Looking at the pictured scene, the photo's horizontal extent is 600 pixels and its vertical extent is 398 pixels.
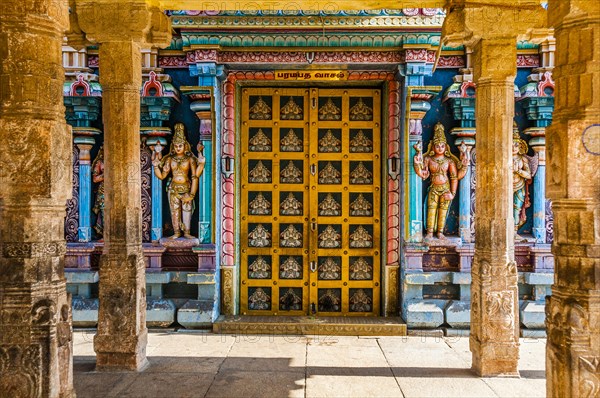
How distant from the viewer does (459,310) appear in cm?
744

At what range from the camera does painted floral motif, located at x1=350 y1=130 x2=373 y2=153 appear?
26.7 ft

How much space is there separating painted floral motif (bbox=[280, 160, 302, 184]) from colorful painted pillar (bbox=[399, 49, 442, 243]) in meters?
1.77

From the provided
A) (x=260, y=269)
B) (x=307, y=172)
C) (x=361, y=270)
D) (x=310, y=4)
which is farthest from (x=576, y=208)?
(x=260, y=269)

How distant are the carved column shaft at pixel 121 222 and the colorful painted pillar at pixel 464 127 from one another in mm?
4761

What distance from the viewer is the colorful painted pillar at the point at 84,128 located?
7.68 m

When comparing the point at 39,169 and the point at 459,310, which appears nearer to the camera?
the point at 39,169

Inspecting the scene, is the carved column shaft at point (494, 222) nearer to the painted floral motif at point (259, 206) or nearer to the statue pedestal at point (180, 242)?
the painted floral motif at point (259, 206)

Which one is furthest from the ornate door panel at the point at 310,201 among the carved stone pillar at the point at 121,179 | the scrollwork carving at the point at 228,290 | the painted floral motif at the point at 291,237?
the carved stone pillar at the point at 121,179

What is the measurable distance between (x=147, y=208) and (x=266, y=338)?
9.23 ft

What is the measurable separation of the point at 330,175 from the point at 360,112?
1.16 metres

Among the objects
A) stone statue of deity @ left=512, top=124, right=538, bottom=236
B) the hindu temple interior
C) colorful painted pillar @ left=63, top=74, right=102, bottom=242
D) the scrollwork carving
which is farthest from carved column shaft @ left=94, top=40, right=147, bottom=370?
stone statue of deity @ left=512, top=124, right=538, bottom=236

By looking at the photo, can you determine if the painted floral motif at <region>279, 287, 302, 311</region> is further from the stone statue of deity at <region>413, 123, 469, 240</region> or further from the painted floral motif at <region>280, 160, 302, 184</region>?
the stone statue of deity at <region>413, 123, 469, 240</region>

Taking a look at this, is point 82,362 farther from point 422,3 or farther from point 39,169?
point 422,3

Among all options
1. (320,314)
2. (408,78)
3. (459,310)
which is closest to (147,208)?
(320,314)
